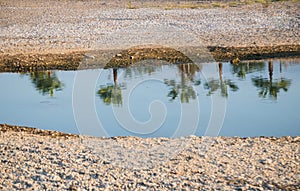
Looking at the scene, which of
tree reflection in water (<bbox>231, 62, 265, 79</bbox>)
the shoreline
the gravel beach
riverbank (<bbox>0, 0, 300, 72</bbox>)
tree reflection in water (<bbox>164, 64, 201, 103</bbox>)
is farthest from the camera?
riverbank (<bbox>0, 0, 300, 72</bbox>)

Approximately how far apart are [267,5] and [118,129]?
23436 millimetres

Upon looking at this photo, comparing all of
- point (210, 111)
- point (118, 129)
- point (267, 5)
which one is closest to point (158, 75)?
point (210, 111)

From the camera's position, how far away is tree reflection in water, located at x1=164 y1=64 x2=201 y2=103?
18391 millimetres

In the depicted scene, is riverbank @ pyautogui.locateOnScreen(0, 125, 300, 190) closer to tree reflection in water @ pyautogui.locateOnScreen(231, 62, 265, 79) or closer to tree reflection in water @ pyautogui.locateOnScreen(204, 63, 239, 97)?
tree reflection in water @ pyautogui.locateOnScreen(204, 63, 239, 97)

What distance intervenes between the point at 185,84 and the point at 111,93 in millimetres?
2320

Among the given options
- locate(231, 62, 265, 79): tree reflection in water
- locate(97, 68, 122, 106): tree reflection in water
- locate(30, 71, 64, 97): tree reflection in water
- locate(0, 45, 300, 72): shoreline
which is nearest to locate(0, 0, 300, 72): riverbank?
locate(0, 45, 300, 72): shoreline

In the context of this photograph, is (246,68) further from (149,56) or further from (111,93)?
(111,93)

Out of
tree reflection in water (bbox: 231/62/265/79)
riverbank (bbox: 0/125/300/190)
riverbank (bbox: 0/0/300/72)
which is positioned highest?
riverbank (bbox: 0/0/300/72)

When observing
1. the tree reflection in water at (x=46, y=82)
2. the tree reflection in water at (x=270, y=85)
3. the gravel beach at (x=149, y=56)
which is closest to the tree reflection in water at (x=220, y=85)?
the tree reflection in water at (x=270, y=85)

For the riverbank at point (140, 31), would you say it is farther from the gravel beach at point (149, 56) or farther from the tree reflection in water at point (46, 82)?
the tree reflection in water at point (46, 82)

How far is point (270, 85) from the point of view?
63.1 feet

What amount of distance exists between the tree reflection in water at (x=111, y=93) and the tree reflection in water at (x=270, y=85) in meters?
4.01

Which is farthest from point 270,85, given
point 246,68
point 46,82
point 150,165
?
point 150,165

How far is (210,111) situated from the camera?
1653cm
